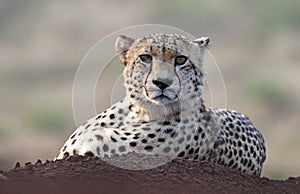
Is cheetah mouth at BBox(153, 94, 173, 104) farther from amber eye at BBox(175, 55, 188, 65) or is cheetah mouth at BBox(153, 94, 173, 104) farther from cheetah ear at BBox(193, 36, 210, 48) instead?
cheetah ear at BBox(193, 36, 210, 48)

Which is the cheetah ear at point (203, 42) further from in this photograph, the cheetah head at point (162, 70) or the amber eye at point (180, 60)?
the amber eye at point (180, 60)

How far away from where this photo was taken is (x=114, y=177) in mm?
5344

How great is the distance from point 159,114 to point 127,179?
1.08 m

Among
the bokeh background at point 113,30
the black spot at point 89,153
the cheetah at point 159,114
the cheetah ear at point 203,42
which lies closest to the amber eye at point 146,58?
the cheetah at point 159,114

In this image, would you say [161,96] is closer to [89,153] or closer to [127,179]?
[89,153]

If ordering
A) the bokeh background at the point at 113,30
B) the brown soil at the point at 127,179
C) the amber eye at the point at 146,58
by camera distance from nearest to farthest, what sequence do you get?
the brown soil at the point at 127,179 < the amber eye at the point at 146,58 < the bokeh background at the point at 113,30

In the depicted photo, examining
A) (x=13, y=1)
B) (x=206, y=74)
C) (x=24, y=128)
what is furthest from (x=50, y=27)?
(x=206, y=74)

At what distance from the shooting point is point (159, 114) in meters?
6.39

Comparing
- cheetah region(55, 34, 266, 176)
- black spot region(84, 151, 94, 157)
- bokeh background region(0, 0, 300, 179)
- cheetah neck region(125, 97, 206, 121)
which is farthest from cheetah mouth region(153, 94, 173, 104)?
bokeh background region(0, 0, 300, 179)

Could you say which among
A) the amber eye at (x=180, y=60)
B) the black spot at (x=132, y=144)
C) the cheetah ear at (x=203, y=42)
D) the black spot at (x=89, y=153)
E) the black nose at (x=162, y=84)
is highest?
the cheetah ear at (x=203, y=42)

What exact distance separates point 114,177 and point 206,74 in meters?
1.39

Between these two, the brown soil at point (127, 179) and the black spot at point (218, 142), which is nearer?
the brown soil at point (127, 179)

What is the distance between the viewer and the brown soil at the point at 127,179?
5.12 meters

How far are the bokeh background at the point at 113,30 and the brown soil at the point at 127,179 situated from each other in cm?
468
